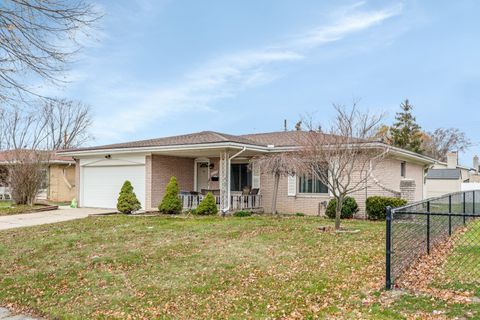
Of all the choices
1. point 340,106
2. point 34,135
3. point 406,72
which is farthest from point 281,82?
point 34,135

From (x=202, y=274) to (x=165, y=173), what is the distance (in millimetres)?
11458

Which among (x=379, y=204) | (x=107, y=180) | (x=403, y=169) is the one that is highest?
(x=403, y=169)

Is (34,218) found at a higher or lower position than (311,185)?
lower

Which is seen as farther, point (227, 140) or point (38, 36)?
point (227, 140)

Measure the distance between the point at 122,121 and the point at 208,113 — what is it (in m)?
4.59

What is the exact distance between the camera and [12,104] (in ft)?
24.0

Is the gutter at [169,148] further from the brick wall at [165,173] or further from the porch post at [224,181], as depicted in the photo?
the porch post at [224,181]

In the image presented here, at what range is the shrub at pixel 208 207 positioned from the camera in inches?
579

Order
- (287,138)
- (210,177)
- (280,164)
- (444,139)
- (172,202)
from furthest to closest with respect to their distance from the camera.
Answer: (444,139) → (210,177) → (287,138) → (172,202) → (280,164)

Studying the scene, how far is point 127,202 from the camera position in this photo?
15.8 meters

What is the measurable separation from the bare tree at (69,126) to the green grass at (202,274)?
28682 millimetres

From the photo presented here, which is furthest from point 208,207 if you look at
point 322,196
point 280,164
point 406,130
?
point 406,130

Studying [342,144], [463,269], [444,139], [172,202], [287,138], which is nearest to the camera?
[463,269]

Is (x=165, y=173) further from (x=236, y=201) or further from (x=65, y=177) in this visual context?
(x=65, y=177)
